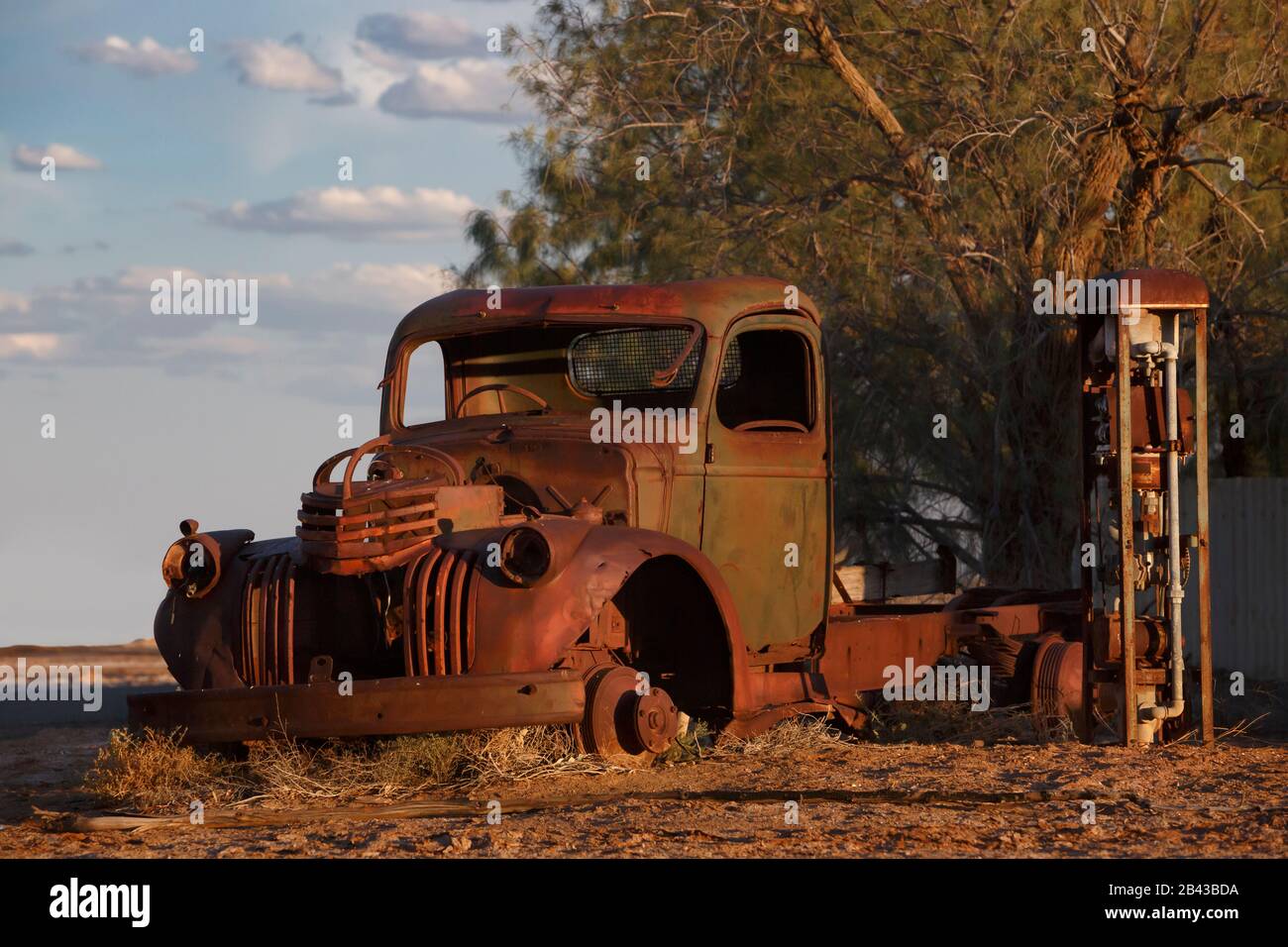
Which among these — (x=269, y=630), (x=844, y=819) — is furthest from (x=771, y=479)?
(x=844, y=819)

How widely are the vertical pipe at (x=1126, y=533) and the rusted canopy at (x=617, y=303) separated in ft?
5.58

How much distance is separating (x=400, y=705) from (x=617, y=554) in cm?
115

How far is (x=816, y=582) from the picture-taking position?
31.7 feet

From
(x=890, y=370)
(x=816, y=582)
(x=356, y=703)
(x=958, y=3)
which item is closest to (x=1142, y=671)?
(x=816, y=582)

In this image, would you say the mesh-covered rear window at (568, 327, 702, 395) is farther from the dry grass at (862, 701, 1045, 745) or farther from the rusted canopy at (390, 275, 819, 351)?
the dry grass at (862, 701, 1045, 745)

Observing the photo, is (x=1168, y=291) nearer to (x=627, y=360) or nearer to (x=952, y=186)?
(x=627, y=360)

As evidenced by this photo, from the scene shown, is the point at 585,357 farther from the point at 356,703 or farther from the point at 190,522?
the point at 356,703

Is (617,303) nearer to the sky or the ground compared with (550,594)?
nearer to the sky

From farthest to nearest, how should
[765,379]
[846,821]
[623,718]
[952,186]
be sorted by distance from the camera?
[952,186], [765,379], [623,718], [846,821]

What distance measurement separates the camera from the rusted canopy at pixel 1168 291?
355 inches

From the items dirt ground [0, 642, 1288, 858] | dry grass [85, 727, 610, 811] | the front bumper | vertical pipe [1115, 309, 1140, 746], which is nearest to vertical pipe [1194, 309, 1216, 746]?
vertical pipe [1115, 309, 1140, 746]

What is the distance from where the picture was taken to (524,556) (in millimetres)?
7445

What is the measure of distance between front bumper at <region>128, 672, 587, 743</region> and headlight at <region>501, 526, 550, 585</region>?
1.36 ft

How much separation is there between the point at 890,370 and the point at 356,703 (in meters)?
9.64
